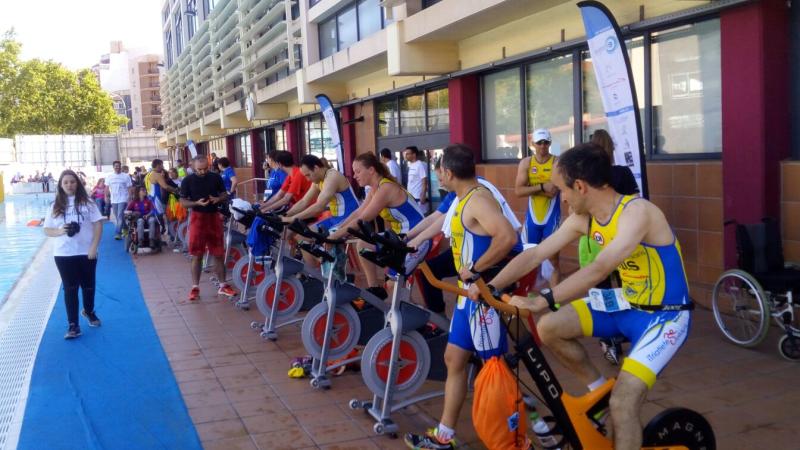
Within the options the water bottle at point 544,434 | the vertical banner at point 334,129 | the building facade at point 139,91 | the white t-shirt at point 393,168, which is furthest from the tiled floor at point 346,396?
the building facade at point 139,91

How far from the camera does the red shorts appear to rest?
9195 millimetres

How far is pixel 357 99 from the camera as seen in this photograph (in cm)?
1563

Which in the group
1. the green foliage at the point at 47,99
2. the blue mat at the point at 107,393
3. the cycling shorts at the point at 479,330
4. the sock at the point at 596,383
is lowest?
the blue mat at the point at 107,393

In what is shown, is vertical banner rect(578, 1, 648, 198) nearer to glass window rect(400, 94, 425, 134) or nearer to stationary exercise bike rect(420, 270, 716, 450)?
stationary exercise bike rect(420, 270, 716, 450)

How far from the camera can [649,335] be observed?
10.3ft

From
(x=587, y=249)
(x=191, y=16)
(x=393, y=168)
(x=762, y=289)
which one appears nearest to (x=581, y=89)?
(x=762, y=289)

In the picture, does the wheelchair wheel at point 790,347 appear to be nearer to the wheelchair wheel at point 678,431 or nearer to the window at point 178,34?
the wheelchair wheel at point 678,431

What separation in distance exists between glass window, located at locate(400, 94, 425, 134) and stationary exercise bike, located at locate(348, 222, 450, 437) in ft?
28.8

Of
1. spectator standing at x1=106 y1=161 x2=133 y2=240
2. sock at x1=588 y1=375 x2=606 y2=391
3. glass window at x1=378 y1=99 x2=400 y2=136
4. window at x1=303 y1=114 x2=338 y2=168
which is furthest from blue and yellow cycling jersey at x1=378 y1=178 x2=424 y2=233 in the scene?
window at x1=303 y1=114 x2=338 y2=168

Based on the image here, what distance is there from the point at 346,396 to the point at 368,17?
1084 centimetres

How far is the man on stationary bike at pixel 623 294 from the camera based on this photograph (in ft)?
10.1

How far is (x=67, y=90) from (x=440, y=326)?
6797 cm

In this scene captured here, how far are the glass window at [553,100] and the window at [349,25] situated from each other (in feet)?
16.5

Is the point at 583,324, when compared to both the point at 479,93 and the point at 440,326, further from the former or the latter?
the point at 479,93
